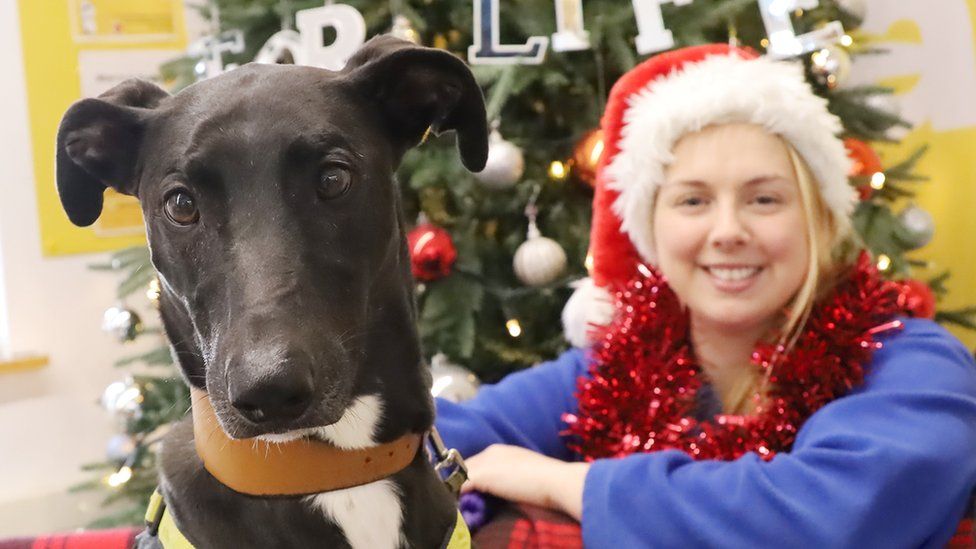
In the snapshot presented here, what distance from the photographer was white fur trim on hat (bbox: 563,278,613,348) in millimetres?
1778

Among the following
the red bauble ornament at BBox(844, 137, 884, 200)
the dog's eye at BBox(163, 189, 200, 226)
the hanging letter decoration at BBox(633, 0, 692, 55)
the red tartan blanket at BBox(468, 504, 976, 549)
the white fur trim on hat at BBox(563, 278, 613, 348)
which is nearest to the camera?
the dog's eye at BBox(163, 189, 200, 226)

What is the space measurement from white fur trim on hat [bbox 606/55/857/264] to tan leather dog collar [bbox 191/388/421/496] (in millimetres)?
835

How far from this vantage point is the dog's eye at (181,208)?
0.88m

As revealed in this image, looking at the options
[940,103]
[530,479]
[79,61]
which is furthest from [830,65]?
[79,61]

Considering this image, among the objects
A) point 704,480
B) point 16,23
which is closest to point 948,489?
point 704,480

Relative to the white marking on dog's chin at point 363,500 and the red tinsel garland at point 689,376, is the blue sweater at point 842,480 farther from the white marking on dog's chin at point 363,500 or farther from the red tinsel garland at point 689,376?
the white marking on dog's chin at point 363,500

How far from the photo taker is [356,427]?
98cm

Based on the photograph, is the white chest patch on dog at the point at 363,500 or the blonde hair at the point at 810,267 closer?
the white chest patch on dog at the point at 363,500

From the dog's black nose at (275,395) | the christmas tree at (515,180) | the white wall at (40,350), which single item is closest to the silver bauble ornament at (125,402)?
the christmas tree at (515,180)

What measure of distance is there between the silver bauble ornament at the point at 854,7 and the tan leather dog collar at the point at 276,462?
205 cm

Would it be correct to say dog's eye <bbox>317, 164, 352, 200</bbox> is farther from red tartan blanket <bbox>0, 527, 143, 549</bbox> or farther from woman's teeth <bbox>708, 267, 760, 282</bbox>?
woman's teeth <bbox>708, 267, 760, 282</bbox>

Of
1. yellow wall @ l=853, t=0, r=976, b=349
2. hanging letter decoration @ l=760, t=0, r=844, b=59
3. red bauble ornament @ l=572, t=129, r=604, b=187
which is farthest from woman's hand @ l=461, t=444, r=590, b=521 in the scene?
yellow wall @ l=853, t=0, r=976, b=349

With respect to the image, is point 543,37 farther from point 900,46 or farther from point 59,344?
point 59,344

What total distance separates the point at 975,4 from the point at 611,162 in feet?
6.42
